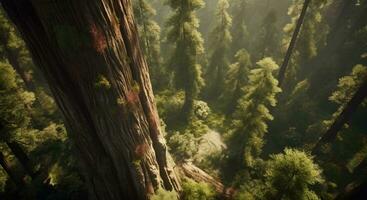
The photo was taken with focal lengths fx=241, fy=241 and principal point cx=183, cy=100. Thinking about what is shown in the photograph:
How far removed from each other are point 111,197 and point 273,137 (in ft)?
54.2

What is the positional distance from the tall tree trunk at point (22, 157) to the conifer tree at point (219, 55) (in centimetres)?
1920

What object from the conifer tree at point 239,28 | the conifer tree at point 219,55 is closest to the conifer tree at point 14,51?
the conifer tree at point 219,55

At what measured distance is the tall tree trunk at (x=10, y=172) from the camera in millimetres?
15653

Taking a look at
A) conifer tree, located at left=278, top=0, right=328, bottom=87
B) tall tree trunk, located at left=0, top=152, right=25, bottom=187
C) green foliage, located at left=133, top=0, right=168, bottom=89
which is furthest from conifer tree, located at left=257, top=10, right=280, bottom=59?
tall tree trunk, located at left=0, top=152, right=25, bottom=187

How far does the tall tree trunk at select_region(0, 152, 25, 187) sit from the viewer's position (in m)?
15.7

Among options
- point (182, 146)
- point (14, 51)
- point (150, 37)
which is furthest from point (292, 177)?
point (14, 51)

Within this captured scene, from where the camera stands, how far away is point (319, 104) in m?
25.9

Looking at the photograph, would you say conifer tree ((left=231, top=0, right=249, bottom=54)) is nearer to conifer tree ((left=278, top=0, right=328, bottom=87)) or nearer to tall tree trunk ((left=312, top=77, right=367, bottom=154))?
conifer tree ((left=278, top=0, right=328, bottom=87))

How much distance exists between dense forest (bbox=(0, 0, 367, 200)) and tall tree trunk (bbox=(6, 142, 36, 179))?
8cm

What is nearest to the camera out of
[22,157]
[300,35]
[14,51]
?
[22,157]

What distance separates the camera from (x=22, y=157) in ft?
53.5

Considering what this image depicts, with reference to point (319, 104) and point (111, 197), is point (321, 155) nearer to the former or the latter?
point (319, 104)

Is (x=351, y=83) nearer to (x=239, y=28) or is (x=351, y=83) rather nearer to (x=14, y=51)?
(x=239, y=28)

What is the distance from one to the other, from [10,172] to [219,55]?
21939 mm
